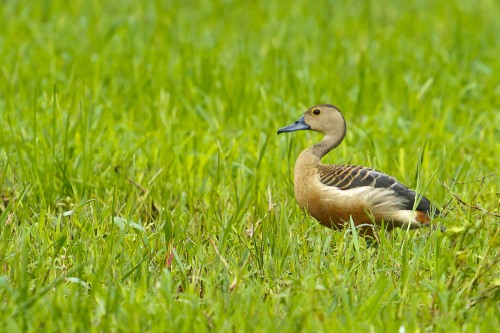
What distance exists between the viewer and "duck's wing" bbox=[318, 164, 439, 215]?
212 inches

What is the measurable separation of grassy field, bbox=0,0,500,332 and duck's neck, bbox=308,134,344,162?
Result: 0.86 ft

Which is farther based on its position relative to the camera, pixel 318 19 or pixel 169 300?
pixel 318 19

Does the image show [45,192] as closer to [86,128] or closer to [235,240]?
[86,128]

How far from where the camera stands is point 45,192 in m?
5.89

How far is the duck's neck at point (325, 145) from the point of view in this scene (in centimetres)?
598

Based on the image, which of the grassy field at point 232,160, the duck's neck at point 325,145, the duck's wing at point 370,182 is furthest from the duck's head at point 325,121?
the duck's wing at point 370,182

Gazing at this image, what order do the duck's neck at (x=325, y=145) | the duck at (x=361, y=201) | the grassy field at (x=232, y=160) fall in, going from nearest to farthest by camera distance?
the grassy field at (x=232, y=160) → the duck at (x=361, y=201) → the duck's neck at (x=325, y=145)

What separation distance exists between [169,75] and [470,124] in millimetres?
2549

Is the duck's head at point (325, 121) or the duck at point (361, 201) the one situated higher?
the duck's head at point (325, 121)

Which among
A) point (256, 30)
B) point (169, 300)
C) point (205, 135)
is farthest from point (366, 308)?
point (256, 30)

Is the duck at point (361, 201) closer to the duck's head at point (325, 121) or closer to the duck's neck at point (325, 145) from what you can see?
the duck's neck at point (325, 145)

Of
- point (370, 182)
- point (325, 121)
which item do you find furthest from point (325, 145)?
point (370, 182)

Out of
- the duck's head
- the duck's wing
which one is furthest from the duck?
the duck's head

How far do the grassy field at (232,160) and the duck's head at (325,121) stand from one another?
36 centimetres
